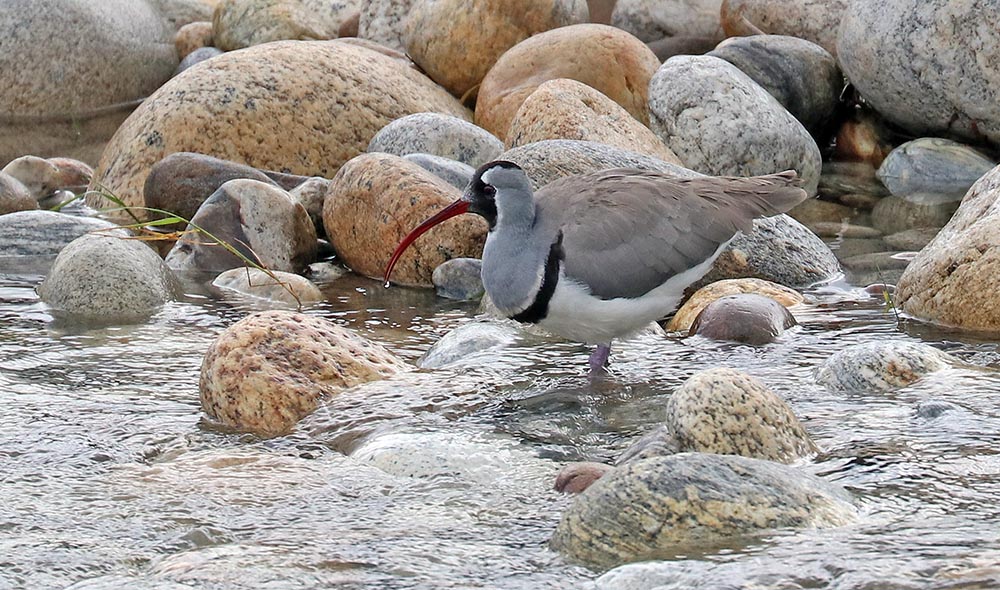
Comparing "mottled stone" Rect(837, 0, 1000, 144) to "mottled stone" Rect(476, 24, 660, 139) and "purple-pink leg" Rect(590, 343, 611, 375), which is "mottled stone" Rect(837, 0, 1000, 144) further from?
"purple-pink leg" Rect(590, 343, 611, 375)

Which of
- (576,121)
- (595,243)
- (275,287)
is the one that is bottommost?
(275,287)

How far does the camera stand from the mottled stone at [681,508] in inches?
154

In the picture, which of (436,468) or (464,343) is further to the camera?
(464,343)

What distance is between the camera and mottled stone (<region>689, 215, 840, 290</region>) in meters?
7.65

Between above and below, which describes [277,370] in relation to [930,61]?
below

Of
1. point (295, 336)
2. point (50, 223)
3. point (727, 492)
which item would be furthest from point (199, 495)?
point (50, 223)

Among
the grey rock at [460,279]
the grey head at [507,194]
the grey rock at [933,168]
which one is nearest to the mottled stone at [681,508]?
the grey head at [507,194]

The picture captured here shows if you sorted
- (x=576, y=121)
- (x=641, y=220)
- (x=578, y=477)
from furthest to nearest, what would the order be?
1. (x=576, y=121)
2. (x=641, y=220)
3. (x=578, y=477)

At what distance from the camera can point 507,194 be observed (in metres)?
5.67

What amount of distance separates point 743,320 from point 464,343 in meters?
1.33

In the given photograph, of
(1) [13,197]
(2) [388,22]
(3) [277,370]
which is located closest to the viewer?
(3) [277,370]

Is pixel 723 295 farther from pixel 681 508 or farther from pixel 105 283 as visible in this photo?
pixel 105 283

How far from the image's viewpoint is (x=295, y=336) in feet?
18.3

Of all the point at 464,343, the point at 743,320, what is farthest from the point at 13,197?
the point at 743,320
